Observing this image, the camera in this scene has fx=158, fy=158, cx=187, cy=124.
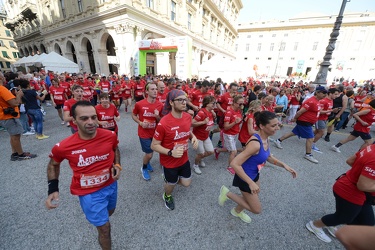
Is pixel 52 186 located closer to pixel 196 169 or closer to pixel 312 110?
pixel 196 169

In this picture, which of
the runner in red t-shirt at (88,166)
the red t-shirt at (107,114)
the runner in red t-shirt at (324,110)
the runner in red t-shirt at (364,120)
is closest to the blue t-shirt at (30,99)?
the red t-shirt at (107,114)

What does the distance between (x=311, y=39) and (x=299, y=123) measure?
57087mm

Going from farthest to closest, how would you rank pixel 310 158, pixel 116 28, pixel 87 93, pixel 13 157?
pixel 116 28
pixel 87 93
pixel 310 158
pixel 13 157

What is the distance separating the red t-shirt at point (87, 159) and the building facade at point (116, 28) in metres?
14.7

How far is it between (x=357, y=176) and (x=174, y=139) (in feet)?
7.54

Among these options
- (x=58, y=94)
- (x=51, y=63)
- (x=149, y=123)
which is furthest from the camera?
(x=51, y=63)

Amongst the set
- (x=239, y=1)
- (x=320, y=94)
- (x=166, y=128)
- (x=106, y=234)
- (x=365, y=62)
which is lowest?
(x=106, y=234)

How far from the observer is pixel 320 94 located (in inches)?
173

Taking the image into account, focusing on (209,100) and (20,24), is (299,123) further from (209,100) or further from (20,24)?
(20,24)

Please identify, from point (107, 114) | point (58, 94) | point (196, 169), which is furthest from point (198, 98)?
point (58, 94)

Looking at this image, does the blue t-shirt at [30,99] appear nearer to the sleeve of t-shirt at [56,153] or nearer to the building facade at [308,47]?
the sleeve of t-shirt at [56,153]

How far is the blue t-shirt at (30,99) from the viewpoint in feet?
16.0

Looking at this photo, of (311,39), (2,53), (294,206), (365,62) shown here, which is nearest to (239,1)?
(311,39)

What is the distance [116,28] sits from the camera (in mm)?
15922
